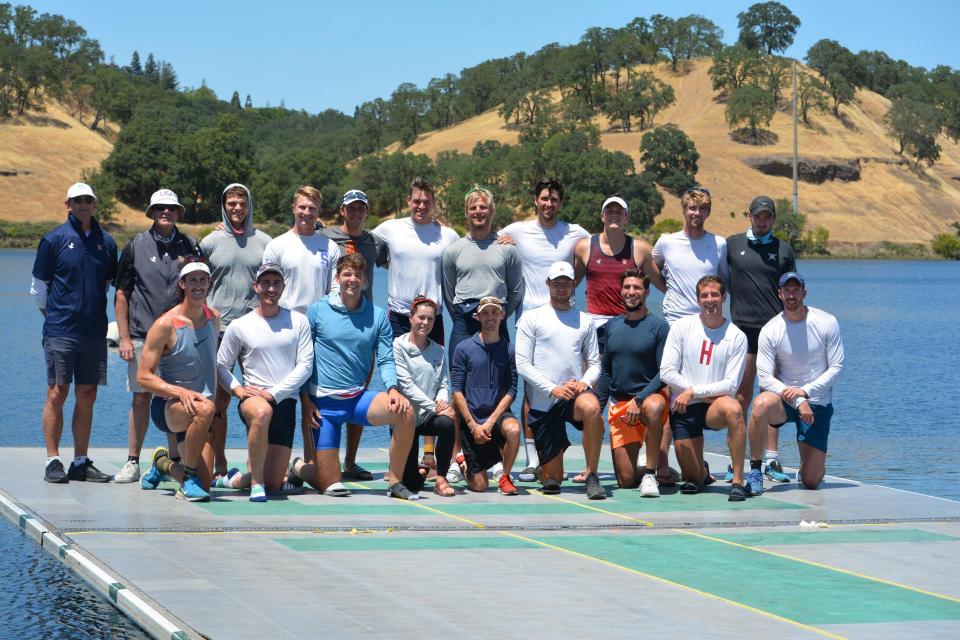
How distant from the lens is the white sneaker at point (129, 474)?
1020 centimetres

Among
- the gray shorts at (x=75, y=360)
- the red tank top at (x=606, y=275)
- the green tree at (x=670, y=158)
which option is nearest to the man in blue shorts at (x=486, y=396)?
the red tank top at (x=606, y=275)

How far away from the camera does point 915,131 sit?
495 ft

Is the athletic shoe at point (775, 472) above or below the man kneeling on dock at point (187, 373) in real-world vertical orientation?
below

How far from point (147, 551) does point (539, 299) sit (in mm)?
4186

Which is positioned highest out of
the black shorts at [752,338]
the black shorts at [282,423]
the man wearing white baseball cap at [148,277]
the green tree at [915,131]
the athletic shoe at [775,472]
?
the green tree at [915,131]

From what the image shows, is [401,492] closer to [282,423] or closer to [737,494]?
[282,423]

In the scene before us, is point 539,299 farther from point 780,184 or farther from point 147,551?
point 780,184

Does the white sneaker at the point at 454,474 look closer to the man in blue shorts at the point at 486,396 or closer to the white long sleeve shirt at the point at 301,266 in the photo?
the man in blue shorts at the point at 486,396

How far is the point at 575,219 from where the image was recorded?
110125mm

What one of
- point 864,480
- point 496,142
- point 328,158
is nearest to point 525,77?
point 496,142

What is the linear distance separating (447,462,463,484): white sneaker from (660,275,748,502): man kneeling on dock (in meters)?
1.67

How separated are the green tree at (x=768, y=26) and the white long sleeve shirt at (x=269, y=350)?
579ft

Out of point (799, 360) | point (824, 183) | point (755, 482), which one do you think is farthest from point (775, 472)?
point (824, 183)

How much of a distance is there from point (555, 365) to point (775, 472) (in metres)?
2.20
